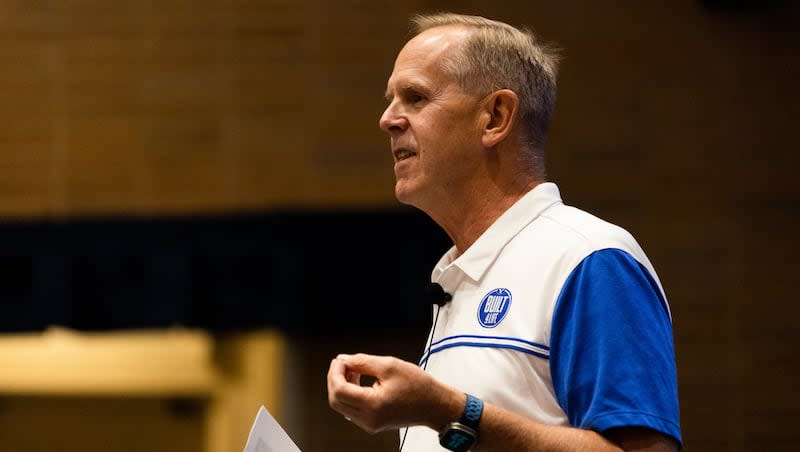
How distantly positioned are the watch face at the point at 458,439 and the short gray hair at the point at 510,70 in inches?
22.2

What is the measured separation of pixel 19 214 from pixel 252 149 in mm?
1036

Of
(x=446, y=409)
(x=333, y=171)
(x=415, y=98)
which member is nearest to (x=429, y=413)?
(x=446, y=409)

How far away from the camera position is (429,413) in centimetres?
128

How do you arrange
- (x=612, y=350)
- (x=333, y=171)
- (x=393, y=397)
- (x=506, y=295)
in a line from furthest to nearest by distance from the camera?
(x=333, y=171) → (x=506, y=295) → (x=612, y=350) → (x=393, y=397)

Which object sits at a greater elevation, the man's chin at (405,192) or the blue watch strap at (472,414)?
the man's chin at (405,192)

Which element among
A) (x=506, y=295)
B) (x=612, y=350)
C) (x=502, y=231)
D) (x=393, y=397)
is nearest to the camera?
(x=393, y=397)

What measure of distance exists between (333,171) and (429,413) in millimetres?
3338

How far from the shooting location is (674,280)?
4496mm

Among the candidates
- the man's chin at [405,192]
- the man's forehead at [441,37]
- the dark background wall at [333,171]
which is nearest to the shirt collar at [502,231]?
the man's chin at [405,192]

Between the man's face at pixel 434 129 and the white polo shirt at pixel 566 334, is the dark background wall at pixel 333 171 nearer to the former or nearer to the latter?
the man's face at pixel 434 129

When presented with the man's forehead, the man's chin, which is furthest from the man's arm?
the man's forehead

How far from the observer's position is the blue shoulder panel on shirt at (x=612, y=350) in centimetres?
134

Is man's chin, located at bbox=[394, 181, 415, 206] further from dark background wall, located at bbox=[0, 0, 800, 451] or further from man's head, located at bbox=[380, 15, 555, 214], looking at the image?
dark background wall, located at bbox=[0, 0, 800, 451]

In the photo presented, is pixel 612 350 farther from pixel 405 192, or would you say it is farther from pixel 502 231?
pixel 405 192
